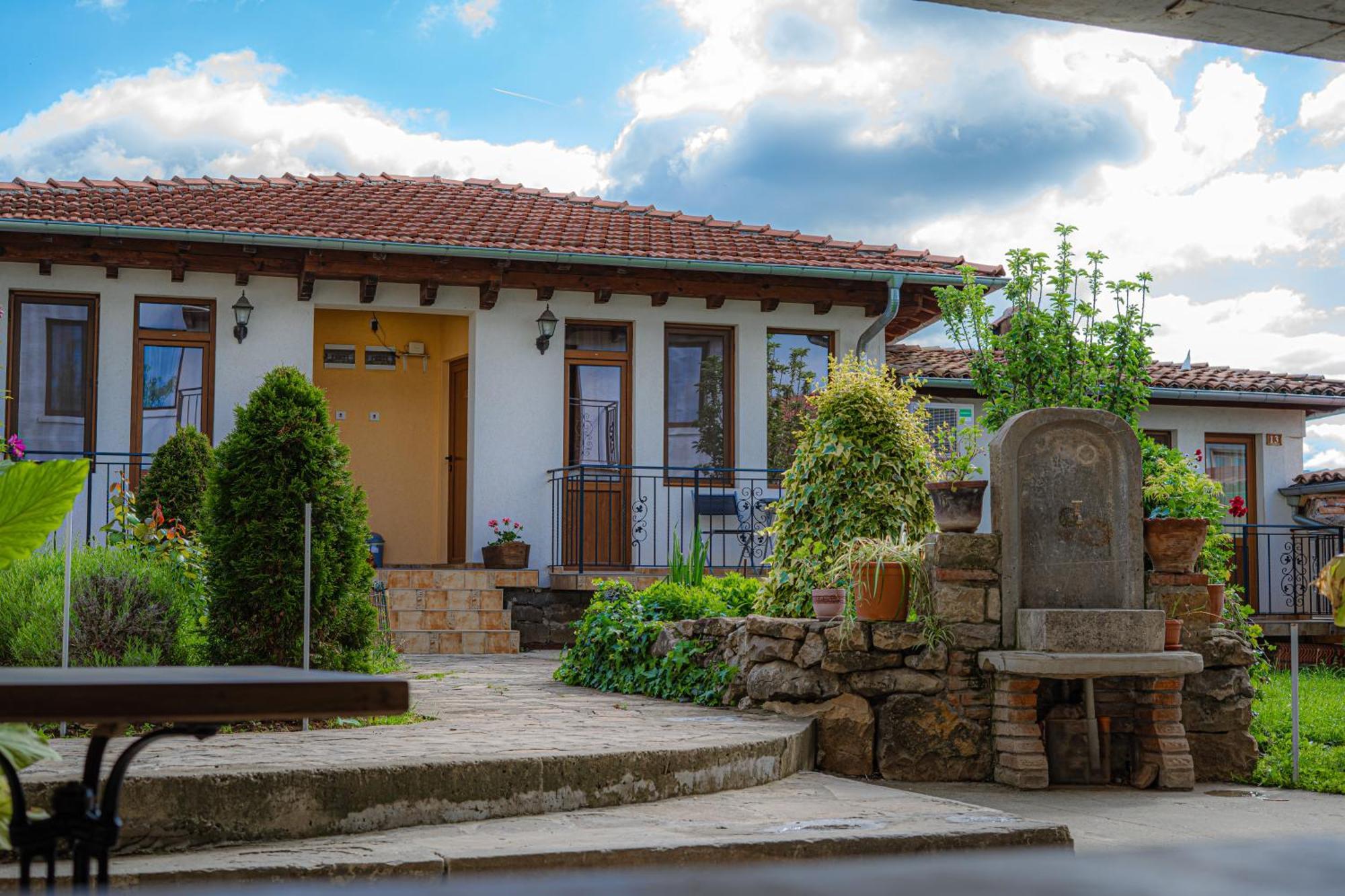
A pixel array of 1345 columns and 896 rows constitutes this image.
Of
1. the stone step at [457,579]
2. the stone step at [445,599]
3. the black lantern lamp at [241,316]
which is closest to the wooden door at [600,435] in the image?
A: the stone step at [457,579]

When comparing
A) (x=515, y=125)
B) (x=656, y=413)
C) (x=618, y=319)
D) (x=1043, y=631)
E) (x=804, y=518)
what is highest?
(x=515, y=125)

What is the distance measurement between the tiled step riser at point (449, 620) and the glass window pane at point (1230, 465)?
9.18 metres

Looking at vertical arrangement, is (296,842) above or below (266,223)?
below

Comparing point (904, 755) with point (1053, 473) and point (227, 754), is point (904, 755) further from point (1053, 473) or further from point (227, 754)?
point (227, 754)

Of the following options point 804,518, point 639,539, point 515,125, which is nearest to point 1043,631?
point 804,518

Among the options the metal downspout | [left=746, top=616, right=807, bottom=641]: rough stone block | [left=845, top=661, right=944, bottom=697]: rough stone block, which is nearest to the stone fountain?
[left=845, top=661, right=944, bottom=697]: rough stone block

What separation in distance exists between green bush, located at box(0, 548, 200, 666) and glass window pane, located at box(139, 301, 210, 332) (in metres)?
5.20

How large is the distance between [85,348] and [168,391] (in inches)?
30.1

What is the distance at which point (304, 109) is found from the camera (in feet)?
45.4

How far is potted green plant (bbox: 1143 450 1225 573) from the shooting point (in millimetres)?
6320

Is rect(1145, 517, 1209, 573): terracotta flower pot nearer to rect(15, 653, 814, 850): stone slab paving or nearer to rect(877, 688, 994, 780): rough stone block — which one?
rect(877, 688, 994, 780): rough stone block

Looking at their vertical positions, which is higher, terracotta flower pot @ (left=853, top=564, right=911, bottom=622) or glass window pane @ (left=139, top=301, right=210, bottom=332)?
glass window pane @ (left=139, top=301, right=210, bottom=332)

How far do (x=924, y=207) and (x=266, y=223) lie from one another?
576cm

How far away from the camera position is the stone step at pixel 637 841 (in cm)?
352
